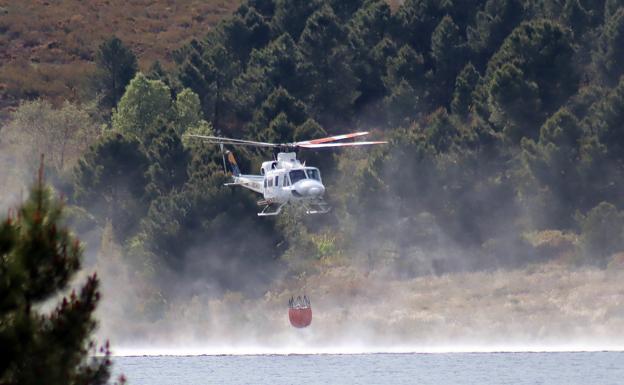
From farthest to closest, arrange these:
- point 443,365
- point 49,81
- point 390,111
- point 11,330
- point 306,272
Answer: point 49,81, point 390,111, point 306,272, point 443,365, point 11,330

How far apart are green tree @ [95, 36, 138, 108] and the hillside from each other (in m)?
12.3

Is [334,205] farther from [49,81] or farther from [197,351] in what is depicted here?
[49,81]

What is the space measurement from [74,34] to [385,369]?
97218 mm

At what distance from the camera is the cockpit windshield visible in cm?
5322

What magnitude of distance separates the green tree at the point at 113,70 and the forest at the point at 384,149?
605cm

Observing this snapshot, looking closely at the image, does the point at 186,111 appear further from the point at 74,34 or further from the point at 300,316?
the point at 74,34

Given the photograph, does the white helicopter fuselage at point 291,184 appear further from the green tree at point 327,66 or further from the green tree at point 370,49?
the green tree at point 370,49

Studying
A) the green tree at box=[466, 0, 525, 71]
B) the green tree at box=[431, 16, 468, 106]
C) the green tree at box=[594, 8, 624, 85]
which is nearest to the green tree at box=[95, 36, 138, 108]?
the green tree at box=[431, 16, 468, 106]

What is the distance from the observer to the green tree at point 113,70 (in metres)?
113

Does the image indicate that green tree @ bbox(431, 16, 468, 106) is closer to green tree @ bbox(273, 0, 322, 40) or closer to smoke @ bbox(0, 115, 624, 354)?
green tree @ bbox(273, 0, 322, 40)

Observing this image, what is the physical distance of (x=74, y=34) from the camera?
150125 millimetres

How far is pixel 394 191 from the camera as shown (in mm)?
82812

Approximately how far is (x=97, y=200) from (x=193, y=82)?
21.7m

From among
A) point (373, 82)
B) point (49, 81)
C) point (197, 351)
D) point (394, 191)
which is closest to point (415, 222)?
point (394, 191)
